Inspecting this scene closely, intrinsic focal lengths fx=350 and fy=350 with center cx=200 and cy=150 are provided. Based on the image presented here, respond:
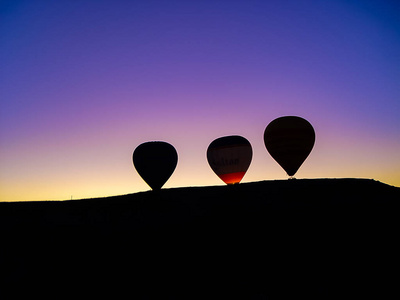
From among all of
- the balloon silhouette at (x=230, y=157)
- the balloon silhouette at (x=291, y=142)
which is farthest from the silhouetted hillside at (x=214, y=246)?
the balloon silhouette at (x=230, y=157)

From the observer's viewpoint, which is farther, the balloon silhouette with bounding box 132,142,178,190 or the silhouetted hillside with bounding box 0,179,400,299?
the balloon silhouette with bounding box 132,142,178,190

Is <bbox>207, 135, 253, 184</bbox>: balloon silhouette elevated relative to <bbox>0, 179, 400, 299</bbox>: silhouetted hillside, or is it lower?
elevated

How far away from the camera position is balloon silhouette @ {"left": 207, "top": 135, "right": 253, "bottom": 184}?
87.0 feet

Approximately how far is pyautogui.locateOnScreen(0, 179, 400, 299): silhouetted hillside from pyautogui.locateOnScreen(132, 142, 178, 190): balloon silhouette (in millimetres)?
4165

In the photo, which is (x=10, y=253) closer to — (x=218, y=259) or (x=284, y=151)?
(x=218, y=259)

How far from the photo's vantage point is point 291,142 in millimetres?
24594

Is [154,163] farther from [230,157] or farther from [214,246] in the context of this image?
[214,246]

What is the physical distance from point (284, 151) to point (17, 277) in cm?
1812

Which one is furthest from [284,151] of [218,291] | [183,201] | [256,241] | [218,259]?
[218,291]

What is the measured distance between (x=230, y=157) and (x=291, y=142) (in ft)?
15.4

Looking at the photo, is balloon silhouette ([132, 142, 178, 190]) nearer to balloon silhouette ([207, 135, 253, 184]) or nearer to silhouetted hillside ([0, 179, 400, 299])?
balloon silhouette ([207, 135, 253, 184])

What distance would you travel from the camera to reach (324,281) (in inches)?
412

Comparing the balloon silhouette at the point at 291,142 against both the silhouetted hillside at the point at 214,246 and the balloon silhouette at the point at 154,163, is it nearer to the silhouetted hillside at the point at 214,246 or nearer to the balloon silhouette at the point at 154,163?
the silhouetted hillside at the point at 214,246

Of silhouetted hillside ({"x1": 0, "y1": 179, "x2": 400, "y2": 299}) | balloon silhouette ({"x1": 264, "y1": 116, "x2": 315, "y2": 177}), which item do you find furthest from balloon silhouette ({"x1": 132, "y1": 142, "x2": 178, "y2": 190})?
balloon silhouette ({"x1": 264, "y1": 116, "x2": 315, "y2": 177})
